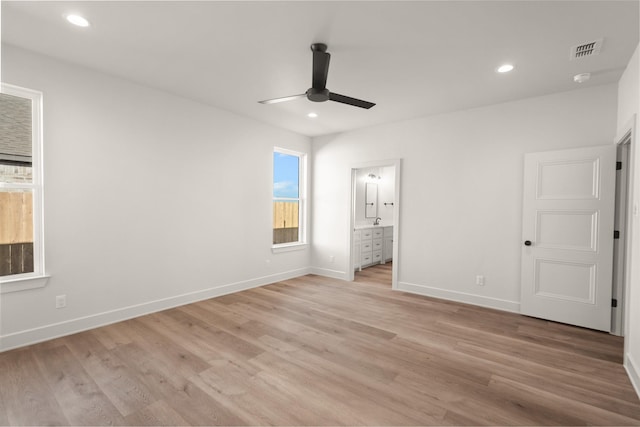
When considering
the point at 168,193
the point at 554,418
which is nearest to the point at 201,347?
the point at 168,193

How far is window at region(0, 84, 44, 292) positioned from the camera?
109 inches

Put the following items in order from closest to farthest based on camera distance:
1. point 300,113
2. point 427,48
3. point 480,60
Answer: point 427,48 → point 480,60 → point 300,113

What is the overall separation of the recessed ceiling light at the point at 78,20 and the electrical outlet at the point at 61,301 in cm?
248

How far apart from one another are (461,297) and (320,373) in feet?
8.94

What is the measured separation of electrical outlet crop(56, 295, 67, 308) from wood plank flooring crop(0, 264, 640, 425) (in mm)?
329

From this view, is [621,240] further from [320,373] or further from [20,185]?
[20,185]

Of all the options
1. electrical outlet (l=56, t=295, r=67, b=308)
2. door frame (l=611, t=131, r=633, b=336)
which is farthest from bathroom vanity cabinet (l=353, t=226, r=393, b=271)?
electrical outlet (l=56, t=295, r=67, b=308)

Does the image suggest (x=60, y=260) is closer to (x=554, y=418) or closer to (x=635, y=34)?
(x=554, y=418)

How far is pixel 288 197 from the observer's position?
18.5 feet

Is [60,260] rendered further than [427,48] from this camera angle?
Yes

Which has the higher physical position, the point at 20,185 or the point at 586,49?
the point at 586,49

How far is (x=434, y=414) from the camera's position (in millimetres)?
1916

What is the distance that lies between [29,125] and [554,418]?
15.9ft

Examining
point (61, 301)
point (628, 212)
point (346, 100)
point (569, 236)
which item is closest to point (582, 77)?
point (628, 212)
